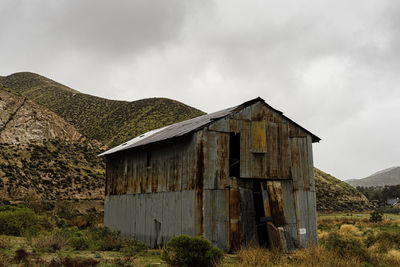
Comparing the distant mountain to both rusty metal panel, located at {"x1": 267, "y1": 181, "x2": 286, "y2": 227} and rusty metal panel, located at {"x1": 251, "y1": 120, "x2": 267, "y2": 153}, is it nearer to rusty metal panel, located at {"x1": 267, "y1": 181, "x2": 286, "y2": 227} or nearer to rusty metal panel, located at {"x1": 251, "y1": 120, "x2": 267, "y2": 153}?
rusty metal panel, located at {"x1": 251, "y1": 120, "x2": 267, "y2": 153}

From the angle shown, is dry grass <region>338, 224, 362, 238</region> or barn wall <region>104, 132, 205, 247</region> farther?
dry grass <region>338, 224, 362, 238</region>

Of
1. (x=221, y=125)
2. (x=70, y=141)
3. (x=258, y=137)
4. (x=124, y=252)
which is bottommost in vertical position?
(x=124, y=252)

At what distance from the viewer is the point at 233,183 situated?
46.5ft

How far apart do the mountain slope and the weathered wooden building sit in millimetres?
38977

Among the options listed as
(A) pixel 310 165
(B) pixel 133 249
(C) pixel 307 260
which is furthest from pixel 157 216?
(C) pixel 307 260

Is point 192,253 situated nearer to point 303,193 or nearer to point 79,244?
point 79,244

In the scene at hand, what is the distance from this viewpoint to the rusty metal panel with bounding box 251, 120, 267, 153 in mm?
14859

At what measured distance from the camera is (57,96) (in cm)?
7550

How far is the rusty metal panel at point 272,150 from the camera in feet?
49.5

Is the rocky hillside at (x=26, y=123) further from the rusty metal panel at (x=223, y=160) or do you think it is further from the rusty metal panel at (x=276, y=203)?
the rusty metal panel at (x=276, y=203)

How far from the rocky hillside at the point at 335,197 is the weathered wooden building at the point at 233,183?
31.5 m

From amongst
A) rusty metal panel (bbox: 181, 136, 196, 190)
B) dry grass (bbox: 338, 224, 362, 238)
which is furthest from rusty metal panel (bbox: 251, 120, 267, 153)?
dry grass (bbox: 338, 224, 362, 238)

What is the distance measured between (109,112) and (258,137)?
55.6m

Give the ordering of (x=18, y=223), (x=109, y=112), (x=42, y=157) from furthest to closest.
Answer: (x=109, y=112)
(x=42, y=157)
(x=18, y=223)
